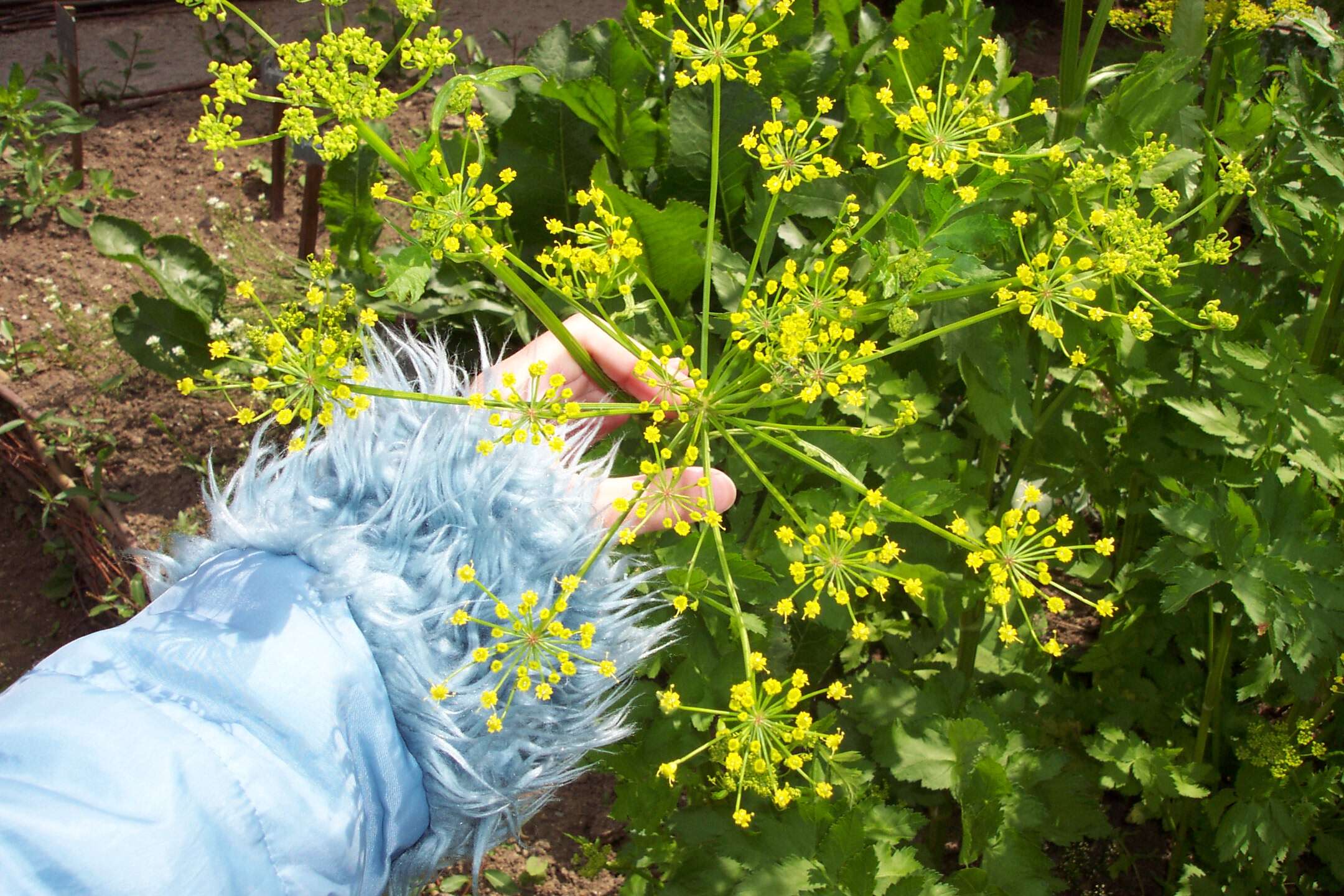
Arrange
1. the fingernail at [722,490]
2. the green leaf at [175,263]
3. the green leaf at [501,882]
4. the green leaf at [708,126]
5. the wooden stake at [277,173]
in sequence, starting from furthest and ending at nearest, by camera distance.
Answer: the wooden stake at [277,173]
the green leaf at [175,263]
the green leaf at [501,882]
the green leaf at [708,126]
the fingernail at [722,490]

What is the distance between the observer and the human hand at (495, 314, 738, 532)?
1.61 metres

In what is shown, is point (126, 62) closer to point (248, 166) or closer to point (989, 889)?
point (248, 166)

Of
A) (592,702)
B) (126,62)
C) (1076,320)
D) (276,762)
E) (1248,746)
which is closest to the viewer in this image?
(276,762)

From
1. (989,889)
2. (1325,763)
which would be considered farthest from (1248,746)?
(989,889)

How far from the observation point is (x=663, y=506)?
1510mm

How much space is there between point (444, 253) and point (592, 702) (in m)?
0.79

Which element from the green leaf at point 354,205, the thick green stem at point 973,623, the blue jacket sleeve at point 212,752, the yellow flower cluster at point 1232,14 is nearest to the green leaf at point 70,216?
the green leaf at point 354,205

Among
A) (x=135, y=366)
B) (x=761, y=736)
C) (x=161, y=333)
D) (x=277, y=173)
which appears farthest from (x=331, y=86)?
(x=277, y=173)

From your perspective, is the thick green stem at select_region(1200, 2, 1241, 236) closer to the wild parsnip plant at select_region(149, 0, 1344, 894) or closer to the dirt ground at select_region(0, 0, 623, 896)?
the wild parsnip plant at select_region(149, 0, 1344, 894)

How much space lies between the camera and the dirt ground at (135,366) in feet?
9.54

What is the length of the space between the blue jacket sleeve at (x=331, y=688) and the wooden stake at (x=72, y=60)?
109 inches

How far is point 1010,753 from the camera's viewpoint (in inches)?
78.4

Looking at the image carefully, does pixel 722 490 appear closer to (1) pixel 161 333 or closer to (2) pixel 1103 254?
(2) pixel 1103 254

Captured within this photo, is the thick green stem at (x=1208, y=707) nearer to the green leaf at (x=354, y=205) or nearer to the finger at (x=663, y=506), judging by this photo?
the finger at (x=663, y=506)
